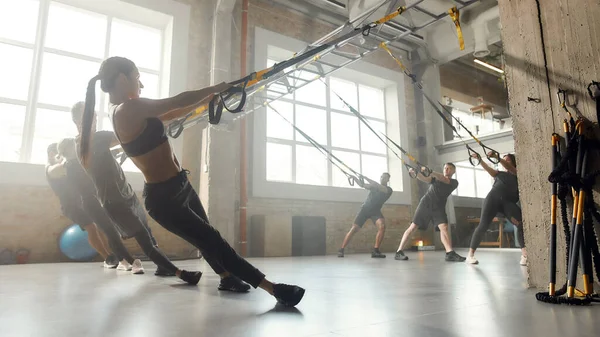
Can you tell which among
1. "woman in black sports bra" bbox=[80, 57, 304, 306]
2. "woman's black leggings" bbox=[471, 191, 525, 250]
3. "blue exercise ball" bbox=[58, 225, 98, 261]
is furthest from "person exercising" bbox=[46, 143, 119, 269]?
"woman's black leggings" bbox=[471, 191, 525, 250]

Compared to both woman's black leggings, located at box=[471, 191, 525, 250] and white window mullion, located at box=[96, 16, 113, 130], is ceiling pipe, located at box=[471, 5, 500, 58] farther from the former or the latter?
white window mullion, located at box=[96, 16, 113, 130]

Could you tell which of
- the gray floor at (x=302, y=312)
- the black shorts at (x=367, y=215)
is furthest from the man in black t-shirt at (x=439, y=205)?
the gray floor at (x=302, y=312)

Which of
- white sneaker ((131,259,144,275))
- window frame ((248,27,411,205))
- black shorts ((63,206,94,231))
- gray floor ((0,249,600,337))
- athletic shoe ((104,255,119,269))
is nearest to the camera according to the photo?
gray floor ((0,249,600,337))

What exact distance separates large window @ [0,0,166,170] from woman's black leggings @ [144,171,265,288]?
4809 mm

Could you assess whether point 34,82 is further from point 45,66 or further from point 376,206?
point 376,206

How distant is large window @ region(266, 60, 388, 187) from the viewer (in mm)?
7996

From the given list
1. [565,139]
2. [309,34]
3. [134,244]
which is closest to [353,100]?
[309,34]

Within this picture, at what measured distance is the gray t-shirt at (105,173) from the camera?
318cm

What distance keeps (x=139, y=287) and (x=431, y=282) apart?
6.61ft

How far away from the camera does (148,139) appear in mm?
1941

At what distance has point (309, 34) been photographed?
28.4 ft

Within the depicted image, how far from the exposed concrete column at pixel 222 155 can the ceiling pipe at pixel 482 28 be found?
14.8ft

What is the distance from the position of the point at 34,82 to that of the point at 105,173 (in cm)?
379

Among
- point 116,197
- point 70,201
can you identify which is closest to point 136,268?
point 116,197
